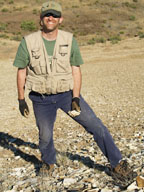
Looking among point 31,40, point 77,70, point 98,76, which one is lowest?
point 98,76

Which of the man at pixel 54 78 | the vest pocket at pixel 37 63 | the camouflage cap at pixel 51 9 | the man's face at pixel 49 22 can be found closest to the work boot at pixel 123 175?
the man at pixel 54 78

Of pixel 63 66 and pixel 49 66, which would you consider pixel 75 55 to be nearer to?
pixel 63 66

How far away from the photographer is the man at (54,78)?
349cm

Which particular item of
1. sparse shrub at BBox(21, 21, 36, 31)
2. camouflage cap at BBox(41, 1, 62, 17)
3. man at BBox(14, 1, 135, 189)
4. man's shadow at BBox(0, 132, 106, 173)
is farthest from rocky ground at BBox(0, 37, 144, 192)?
sparse shrub at BBox(21, 21, 36, 31)

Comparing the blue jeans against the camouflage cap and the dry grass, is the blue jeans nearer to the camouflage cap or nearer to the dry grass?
the camouflage cap

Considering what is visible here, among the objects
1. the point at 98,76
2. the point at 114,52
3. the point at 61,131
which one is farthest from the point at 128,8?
the point at 61,131

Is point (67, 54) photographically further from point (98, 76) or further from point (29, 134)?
point (98, 76)

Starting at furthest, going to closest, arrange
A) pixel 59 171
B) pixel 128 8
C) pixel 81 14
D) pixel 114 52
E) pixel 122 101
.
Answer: pixel 128 8 → pixel 81 14 → pixel 114 52 → pixel 122 101 → pixel 59 171

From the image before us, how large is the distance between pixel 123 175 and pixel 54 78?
1.22 metres

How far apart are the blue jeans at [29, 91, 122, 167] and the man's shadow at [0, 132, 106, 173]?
50 cm

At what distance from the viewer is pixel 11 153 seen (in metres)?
5.41

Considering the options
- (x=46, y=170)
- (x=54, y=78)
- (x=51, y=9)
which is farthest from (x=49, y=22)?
(x=46, y=170)

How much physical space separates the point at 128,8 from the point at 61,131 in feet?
124

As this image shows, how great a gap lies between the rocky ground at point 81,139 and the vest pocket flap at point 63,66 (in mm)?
1194
